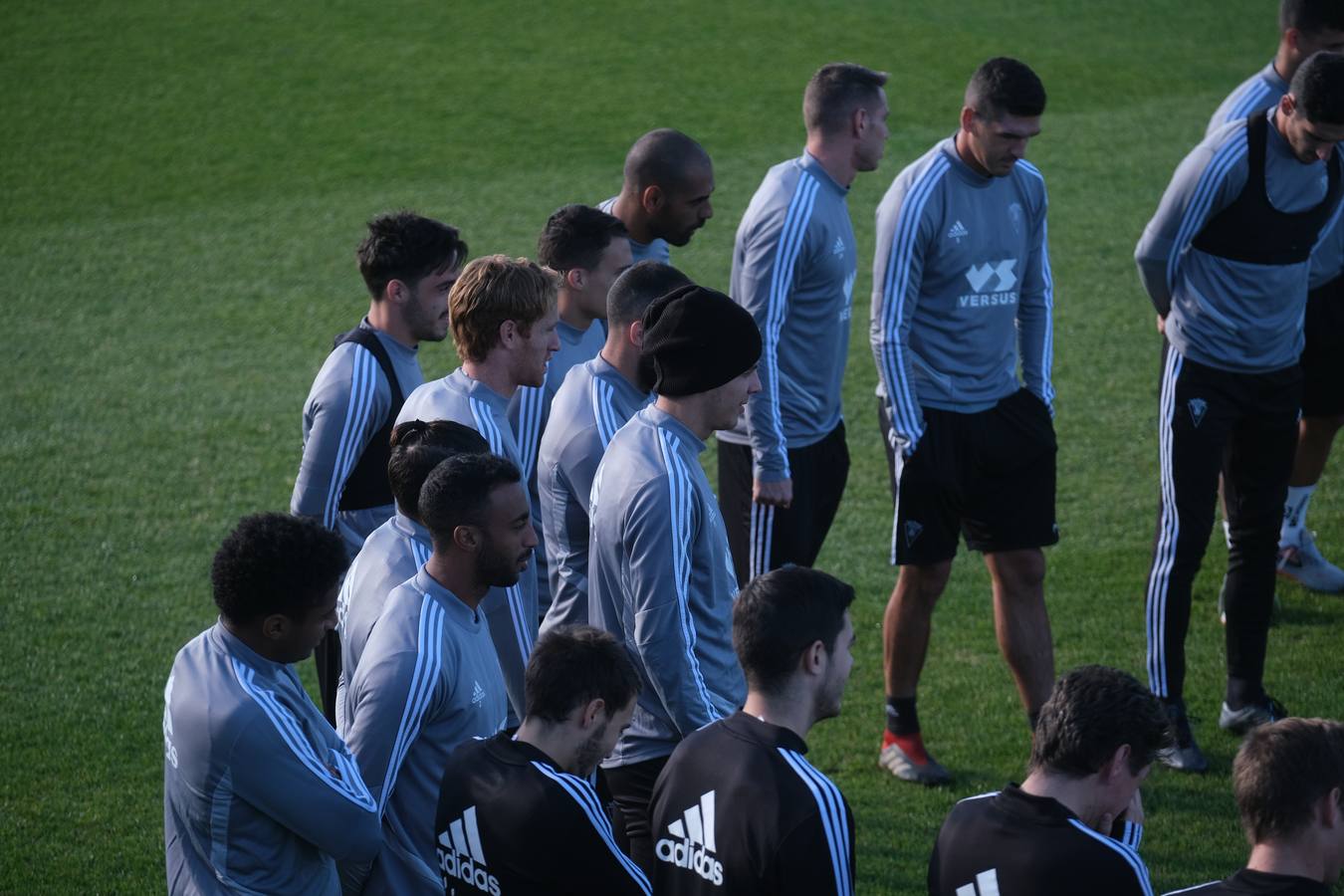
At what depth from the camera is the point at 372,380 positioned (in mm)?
4527

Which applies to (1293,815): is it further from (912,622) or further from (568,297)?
(568,297)

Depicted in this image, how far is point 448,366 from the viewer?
995 cm

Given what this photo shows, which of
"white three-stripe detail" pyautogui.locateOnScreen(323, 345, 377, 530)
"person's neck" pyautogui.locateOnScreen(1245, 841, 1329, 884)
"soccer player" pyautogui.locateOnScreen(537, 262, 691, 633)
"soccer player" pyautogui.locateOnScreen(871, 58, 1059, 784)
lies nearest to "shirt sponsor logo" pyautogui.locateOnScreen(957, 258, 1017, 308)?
"soccer player" pyautogui.locateOnScreen(871, 58, 1059, 784)

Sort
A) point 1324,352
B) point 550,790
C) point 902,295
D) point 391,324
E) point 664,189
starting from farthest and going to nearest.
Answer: point 1324,352 < point 902,295 < point 664,189 < point 391,324 < point 550,790

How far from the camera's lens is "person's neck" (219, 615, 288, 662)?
3.00 metres

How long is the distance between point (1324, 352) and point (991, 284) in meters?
2.16

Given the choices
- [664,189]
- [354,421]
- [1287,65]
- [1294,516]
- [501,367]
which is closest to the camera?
[501,367]

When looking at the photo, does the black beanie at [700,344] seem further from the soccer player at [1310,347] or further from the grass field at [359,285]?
the soccer player at [1310,347]

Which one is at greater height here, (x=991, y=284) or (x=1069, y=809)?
(x=991, y=284)

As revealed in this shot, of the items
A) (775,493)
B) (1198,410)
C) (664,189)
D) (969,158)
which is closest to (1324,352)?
(1198,410)

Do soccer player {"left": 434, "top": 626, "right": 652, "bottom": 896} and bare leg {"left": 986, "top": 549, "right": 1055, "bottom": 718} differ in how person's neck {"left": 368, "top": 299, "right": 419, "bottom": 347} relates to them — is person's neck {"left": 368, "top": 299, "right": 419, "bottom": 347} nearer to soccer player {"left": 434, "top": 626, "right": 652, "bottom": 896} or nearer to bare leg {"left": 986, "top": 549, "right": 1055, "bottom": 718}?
soccer player {"left": 434, "top": 626, "right": 652, "bottom": 896}

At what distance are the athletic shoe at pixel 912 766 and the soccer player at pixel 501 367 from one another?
1.65 m

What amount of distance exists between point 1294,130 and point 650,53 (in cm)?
1282

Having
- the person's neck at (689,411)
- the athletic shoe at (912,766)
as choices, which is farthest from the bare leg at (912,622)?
the person's neck at (689,411)
